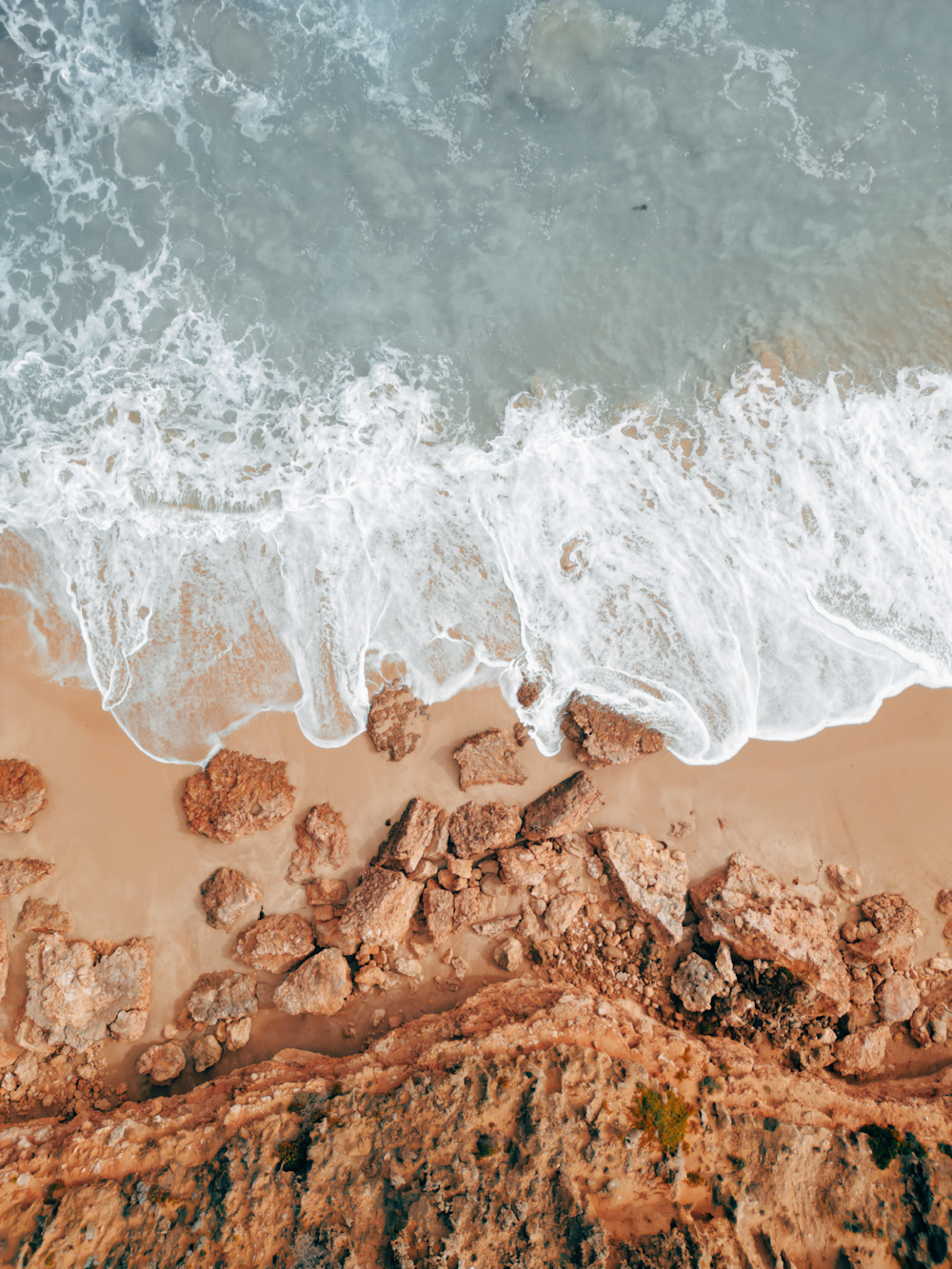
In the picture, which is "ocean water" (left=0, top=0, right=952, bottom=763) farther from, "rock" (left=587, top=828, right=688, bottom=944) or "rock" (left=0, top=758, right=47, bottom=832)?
"rock" (left=587, top=828, right=688, bottom=944)

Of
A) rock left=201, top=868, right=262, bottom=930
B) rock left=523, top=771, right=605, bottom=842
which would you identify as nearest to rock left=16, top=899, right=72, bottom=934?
rock left=201, top=868, right=262, bottom=930

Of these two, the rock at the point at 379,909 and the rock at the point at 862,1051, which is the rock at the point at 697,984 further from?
the rock at the point at 379,909

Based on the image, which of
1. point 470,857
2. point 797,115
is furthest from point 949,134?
point 470,857

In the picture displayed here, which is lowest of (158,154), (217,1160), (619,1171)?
(217,1160)

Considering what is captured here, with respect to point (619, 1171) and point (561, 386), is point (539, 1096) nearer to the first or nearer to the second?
point (619, 1171)

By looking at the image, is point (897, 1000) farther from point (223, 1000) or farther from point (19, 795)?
point (19, 795)

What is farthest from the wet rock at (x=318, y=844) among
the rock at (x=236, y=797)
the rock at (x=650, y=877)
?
the rock at (x=650, y=877)
